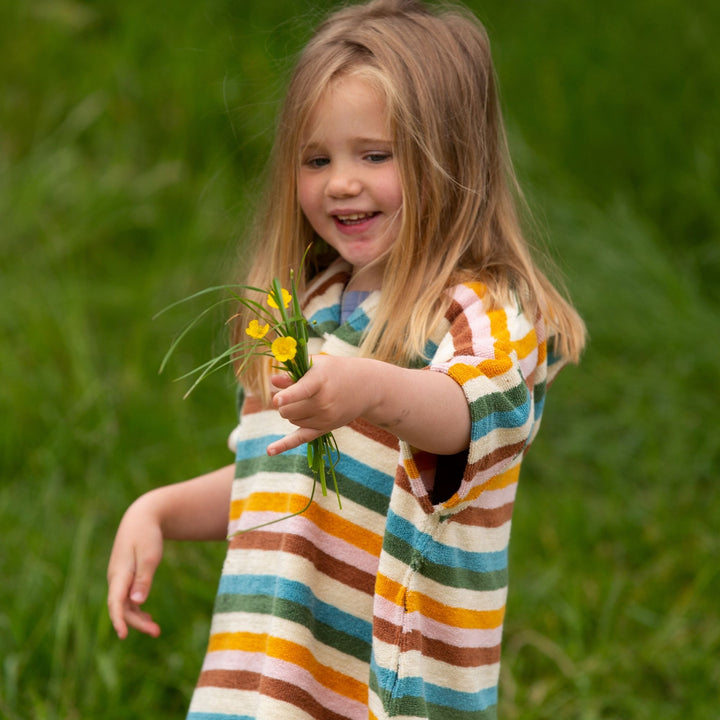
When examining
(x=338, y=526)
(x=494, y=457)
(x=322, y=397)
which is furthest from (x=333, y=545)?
(x=322, y=397)

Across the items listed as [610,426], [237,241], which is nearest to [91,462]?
[237,241]

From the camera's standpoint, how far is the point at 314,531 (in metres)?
1.51

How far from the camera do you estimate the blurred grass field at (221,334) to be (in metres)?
2.51

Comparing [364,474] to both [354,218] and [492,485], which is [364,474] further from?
[354,218]

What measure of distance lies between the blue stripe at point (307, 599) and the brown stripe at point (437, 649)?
0.36 ft

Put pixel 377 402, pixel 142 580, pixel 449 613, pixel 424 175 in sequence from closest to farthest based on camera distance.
Answer: pixel 377 402
pixel 449 613
pixel 424 175
pixel 142 580

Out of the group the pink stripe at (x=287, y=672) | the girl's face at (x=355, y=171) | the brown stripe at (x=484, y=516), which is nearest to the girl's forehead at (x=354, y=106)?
→ the girl's face at (x=355, y=171)

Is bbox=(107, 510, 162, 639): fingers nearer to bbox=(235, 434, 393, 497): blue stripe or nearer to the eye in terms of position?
bbox=(235, 434, 393, 497): blue stripe

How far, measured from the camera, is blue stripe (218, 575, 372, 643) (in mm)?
1491

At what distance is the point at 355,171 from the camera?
1.54m

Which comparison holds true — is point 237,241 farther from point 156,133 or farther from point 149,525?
point 156,133

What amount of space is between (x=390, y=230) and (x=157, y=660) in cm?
136

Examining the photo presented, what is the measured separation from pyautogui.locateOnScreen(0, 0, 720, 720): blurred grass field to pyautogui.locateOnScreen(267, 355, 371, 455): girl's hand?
0.87m

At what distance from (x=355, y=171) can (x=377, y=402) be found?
443 millimetres
